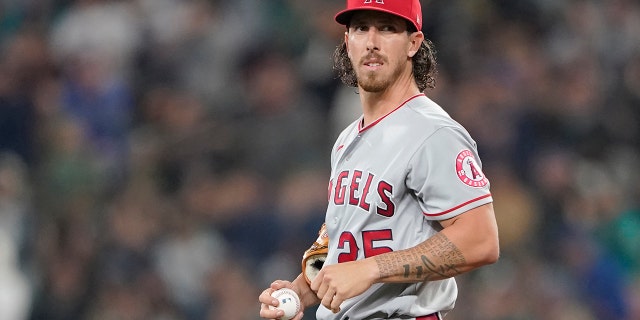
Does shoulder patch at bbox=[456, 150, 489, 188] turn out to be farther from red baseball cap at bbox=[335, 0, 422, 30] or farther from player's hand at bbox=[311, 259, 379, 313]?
red baseball cap at bbox=[335, 0, 422, 30]

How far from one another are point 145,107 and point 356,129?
4491 mm

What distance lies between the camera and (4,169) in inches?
281

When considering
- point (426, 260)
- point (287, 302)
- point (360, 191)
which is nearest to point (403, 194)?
point (360, 191)

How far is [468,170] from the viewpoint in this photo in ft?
9.95

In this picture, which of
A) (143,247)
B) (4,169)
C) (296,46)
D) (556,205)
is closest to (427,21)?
(296,46)

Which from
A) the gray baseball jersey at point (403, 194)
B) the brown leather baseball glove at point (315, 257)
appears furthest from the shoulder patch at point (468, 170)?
the brown leather baseball glove at point (315, 257)

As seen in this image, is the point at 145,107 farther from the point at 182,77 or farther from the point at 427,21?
the point at 427,21

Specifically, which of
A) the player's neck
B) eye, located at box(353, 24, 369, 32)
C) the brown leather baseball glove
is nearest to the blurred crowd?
the brown leather baseball glove

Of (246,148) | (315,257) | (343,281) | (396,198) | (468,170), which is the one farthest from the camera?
(246,148)

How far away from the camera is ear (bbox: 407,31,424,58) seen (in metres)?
3.33

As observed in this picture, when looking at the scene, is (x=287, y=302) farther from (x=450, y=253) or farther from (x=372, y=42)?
(x=372, y=42)

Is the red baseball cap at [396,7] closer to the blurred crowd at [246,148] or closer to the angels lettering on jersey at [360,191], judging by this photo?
the angels lettering on jersey at [360,191]

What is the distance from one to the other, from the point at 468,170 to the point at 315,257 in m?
0.77

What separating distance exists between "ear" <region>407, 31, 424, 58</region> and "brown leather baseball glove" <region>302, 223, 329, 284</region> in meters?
0.68
